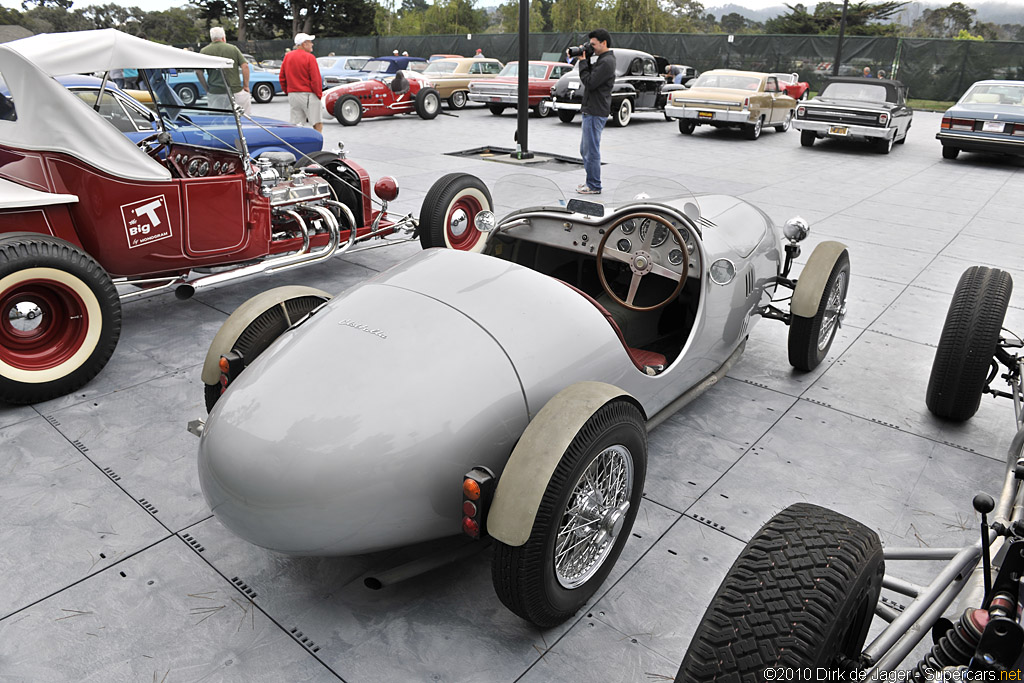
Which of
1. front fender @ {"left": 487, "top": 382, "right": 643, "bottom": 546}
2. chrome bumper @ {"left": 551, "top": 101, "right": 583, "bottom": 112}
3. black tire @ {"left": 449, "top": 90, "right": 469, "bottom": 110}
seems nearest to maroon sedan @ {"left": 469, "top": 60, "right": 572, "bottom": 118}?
chrome bumper @ {"left": 551, "top": 101, "right": 583, "bottom": 112}

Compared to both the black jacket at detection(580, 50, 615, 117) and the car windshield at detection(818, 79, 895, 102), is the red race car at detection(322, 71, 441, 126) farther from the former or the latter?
the car windshield at detection(818, 79, 895, 102)

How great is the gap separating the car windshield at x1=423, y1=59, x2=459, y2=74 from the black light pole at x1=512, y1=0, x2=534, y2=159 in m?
8.95

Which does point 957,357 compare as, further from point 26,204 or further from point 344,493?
point 26,204

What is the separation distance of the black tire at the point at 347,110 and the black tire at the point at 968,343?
1459 cm

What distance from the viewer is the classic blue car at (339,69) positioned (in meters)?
20.4

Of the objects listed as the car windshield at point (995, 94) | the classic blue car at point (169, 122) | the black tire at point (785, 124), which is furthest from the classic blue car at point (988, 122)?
the classic blue car at point (169, 122)

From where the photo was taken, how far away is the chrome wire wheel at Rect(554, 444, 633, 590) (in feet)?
7.93

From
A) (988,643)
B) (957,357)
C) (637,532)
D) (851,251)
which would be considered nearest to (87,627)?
(637,532)

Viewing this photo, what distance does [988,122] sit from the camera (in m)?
12.9

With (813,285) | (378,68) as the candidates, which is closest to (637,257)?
(813,285)

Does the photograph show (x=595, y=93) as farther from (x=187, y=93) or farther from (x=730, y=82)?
(x=730, y=82)

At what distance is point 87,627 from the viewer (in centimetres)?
246

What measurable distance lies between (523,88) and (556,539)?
11083mm

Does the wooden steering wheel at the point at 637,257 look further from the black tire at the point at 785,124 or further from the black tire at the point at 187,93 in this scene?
the black tire at the point at 785,124
